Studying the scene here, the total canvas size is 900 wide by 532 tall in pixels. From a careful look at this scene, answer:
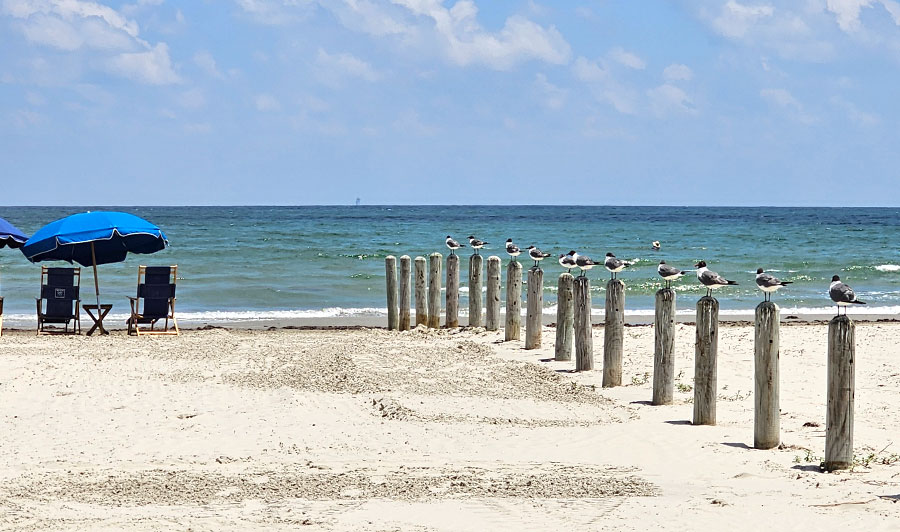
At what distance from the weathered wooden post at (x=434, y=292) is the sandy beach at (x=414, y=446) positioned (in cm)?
368

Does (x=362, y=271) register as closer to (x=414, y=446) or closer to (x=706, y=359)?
(x=706, y=359)

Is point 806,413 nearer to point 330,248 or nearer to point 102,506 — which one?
point 102,506

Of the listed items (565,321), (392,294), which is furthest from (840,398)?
(392,294)

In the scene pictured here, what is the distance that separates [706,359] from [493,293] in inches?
296

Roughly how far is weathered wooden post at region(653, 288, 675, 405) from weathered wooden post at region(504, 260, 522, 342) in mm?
5141

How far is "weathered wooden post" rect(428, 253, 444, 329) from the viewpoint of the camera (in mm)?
16828

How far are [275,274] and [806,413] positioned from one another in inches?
877

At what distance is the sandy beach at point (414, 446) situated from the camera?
6203mm

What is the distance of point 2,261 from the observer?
33.9 metres

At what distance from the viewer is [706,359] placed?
8.53 m

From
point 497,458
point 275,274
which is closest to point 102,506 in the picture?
point 497,458

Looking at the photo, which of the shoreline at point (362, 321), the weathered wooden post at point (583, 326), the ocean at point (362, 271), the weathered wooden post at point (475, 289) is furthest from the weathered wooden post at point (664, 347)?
the ocean at point (362, 271)

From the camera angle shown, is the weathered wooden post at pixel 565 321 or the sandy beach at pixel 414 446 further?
the weathered wooden post at pixel 565 321

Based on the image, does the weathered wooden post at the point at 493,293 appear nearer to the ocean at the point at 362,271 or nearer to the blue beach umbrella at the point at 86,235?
the ocean at the point at 362,271
